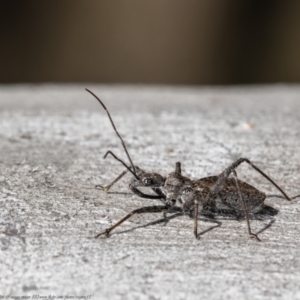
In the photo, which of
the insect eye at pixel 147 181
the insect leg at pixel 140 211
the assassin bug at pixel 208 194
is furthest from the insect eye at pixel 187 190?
the insect eye at pixel 147 181

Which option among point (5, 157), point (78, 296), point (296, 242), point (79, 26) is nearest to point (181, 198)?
point (296, 242)

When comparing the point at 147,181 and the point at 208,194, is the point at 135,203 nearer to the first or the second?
the point at 147,181

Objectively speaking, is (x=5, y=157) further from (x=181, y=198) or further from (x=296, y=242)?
(x=296, y=242)

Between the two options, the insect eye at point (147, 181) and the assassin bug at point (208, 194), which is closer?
the assassin bug at point (208, 194)

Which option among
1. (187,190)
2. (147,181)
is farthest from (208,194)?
(147,181)

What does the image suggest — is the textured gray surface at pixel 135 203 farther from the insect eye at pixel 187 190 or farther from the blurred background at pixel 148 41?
the blurred background at pixel 148 41
